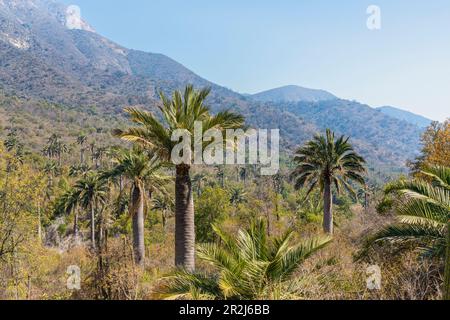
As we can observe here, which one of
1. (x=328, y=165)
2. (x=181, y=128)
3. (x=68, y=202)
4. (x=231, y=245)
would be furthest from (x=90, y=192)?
(x=231, y=245)

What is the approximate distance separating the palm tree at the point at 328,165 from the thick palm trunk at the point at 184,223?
11380 mm

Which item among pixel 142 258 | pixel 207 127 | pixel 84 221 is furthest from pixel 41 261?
pixel 84 221

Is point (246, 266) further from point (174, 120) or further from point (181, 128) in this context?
point (174, 120)

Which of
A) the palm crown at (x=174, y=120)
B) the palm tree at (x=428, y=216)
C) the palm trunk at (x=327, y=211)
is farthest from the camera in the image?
the palm trunk at (x=327, y=211)

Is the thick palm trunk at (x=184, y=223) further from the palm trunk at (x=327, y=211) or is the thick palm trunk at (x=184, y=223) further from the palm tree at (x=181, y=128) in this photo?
the palm trunk at (x=327, y=211)

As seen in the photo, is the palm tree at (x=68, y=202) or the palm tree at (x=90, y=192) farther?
the palm tree at (x=68, y=202)

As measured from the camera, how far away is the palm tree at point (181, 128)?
39.2 feet

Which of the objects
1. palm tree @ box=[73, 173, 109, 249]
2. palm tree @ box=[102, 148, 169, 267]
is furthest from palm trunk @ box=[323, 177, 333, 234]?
palm tree @ box=[73, 173, 109, 249]

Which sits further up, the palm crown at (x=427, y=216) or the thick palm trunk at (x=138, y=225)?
the palm crown at (x=427, y=216)

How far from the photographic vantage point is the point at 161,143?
1237cm

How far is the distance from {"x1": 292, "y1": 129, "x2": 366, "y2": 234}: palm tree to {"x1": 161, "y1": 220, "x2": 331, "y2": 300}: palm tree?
13.6m

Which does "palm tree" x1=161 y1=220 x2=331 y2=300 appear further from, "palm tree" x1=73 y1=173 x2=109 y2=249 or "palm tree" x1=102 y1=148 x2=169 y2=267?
"palm tree" x1=73 y1=173 x2=109 y2=249

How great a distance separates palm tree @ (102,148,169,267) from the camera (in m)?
20.9

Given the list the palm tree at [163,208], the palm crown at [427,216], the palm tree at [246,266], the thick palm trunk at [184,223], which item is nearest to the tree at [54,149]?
the palm tree at [163,208]
